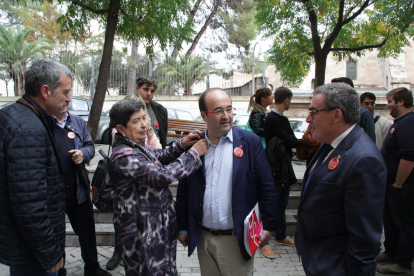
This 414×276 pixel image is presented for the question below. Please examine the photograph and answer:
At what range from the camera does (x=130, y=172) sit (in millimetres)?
2188

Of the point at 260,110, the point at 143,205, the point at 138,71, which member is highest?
the point at 138,71

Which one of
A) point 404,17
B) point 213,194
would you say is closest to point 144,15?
point 404,17

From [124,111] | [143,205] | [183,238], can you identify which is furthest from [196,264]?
[124,111]

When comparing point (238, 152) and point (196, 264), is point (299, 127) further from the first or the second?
point (238, 152)

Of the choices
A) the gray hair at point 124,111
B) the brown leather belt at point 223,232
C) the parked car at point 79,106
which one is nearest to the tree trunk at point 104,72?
the parked car at point 79,106

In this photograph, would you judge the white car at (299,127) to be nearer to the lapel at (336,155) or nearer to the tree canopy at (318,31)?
the tree canopy at (318,31)

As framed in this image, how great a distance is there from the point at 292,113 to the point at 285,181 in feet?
44.0

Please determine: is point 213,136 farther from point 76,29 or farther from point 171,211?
point 76,29

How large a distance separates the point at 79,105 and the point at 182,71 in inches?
238

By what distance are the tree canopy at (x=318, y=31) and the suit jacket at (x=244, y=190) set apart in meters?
6.02

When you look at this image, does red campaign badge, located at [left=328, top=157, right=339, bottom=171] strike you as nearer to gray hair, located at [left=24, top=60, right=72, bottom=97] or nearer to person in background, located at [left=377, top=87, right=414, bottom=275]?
gray hair, located at [left=24, top=60, right=72, bottom=97]

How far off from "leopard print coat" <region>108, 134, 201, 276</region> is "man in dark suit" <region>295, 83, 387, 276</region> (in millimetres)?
834

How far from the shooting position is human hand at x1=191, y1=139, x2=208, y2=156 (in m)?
2.26

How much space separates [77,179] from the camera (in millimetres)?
3189
